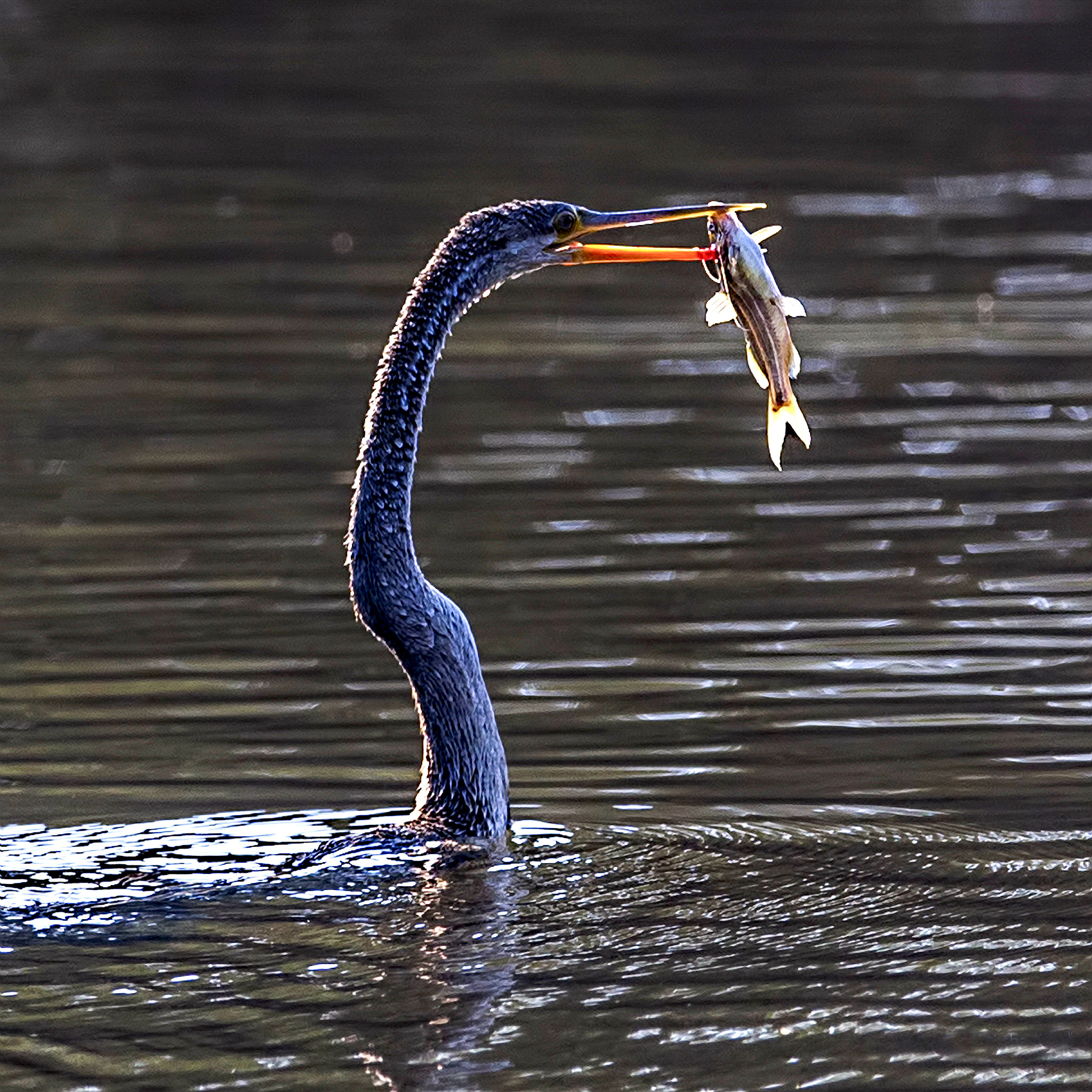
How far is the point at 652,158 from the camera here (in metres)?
23.4

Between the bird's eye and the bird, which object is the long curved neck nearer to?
the bird

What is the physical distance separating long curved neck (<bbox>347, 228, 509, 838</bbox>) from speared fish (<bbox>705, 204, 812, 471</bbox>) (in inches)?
32.6

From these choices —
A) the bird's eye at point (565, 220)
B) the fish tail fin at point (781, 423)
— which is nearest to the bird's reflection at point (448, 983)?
the fish tail fin at point (781, 423)

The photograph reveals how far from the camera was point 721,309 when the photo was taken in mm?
9430

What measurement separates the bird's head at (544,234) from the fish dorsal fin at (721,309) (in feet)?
0.54

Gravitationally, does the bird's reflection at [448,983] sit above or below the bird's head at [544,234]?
below

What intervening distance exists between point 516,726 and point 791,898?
217 cm

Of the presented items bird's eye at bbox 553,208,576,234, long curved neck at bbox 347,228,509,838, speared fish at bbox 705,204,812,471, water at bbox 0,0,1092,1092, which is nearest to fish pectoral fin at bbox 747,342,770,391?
speared fish at bbox 705,204,812,471

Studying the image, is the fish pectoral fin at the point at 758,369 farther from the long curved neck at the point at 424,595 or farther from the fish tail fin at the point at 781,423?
the long curved neck at the point at 424,595

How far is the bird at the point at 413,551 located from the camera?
8.90 m

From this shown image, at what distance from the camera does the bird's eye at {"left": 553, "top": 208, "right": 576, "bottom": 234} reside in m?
9.23

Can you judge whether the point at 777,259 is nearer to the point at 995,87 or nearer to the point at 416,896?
the point at 995,87

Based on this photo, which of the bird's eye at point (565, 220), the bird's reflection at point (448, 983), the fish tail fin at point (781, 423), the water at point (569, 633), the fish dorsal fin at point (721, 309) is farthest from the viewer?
the fish dorsal fin at point (721, 309)

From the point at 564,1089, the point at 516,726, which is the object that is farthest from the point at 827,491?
the point at 564,1089
